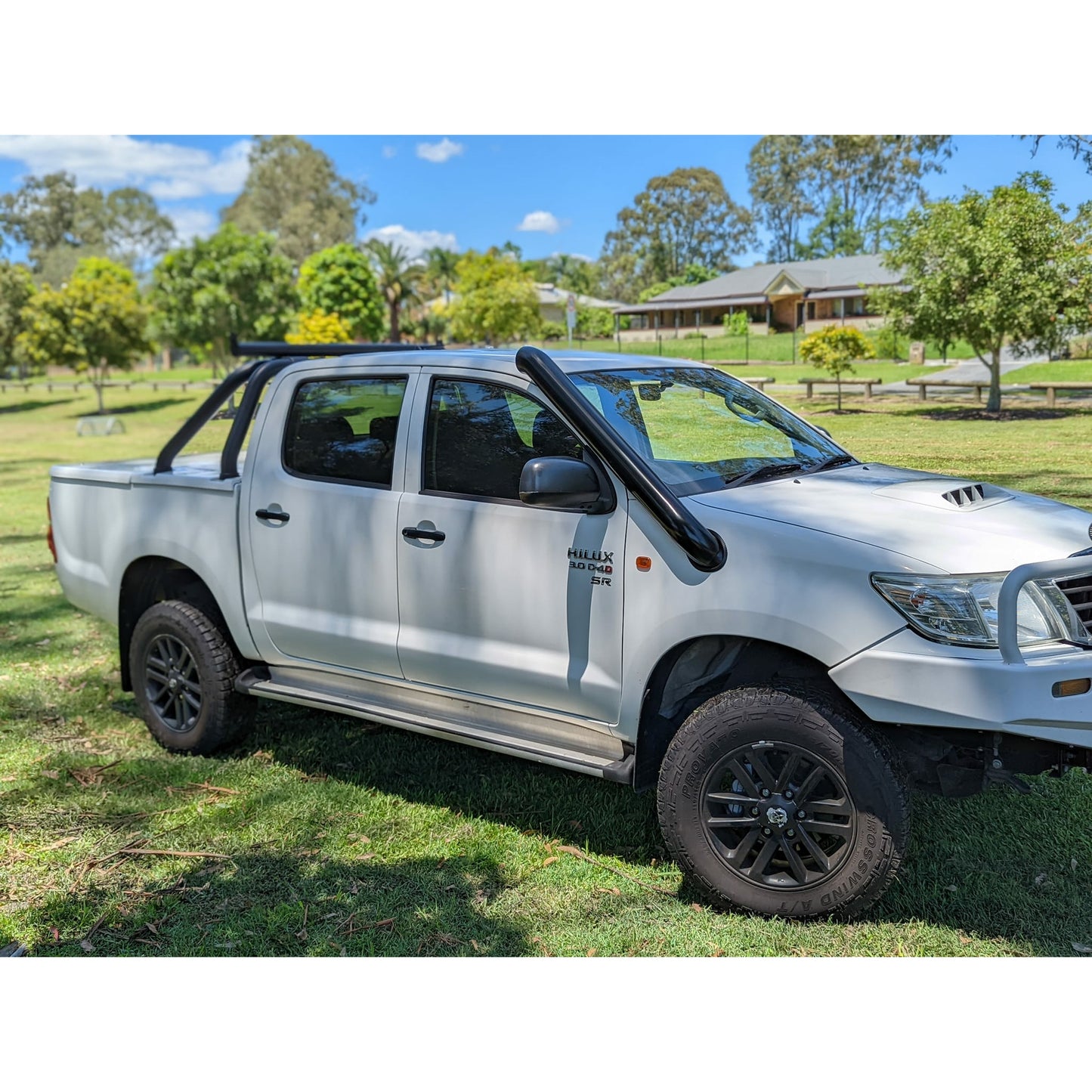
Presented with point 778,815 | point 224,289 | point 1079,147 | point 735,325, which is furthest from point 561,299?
point 224,289

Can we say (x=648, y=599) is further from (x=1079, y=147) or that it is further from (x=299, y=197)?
(x=299, y=197)

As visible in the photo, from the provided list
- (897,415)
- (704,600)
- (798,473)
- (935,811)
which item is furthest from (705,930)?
(897,415)

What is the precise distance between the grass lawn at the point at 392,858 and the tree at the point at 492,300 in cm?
1344

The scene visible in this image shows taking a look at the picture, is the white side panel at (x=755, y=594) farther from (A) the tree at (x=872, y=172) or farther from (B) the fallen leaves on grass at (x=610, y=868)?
(A) the tree at (x=872, y=172)

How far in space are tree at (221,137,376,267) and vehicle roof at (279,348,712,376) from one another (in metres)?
51.4

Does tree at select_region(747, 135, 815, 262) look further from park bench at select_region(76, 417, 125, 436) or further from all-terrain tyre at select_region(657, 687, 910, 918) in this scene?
park bench at select_region(76, 417, 125, 436)

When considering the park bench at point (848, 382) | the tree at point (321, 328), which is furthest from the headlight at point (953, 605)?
the tree at point (321, 328)

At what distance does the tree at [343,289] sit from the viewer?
40.3 metres

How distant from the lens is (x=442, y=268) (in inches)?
1538

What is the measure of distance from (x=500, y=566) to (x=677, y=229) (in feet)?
26.8

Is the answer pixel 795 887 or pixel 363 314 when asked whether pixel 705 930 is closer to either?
pixel 795 887

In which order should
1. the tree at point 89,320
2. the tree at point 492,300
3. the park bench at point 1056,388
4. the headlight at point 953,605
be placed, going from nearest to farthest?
the headlight at point 953,605, the park bench at point 1056,388, the tree at point 492,300, the tree at point 89,320

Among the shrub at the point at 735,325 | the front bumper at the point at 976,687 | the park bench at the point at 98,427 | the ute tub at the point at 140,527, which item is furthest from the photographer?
the park bench at the point at 98,427
